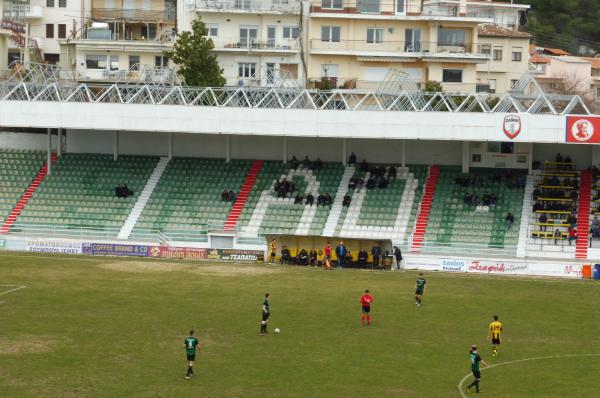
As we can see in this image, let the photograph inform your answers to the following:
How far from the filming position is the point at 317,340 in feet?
135

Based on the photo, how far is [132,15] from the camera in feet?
304

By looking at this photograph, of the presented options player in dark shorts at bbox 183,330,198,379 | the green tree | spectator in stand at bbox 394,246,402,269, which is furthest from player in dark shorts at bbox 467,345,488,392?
the green tree

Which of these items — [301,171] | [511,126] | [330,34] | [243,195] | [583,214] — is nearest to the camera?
[583,214]

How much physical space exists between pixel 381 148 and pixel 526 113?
11.6 meters

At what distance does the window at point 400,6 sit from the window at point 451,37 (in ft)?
10.7

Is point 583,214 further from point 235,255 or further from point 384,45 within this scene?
point 384,45

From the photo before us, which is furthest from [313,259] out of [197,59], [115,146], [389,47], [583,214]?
[389,47]

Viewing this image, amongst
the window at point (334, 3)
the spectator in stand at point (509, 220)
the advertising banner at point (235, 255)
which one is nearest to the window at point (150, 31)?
the window at point (334, 3)

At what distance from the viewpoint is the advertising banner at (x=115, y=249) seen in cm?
6381

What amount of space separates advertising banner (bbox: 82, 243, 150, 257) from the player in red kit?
21458mm

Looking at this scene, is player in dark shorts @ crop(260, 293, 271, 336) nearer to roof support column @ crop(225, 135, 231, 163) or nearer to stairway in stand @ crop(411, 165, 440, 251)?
stairway in stand @ crop(411, 165, 440, 251)

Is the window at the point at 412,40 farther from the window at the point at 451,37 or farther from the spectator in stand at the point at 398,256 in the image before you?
the spectator in stand at the point at 398,256

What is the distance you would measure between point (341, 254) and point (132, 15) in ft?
130

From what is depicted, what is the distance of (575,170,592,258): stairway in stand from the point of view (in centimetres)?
6153
